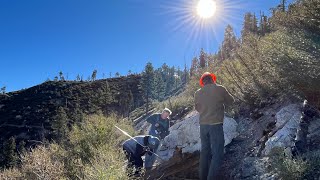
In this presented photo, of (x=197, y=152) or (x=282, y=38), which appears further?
(x=282, y=38)

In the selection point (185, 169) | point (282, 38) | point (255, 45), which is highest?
point (255, 45)

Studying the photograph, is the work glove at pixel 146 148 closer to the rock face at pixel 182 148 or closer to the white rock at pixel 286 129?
the rock face at pixel 182 148

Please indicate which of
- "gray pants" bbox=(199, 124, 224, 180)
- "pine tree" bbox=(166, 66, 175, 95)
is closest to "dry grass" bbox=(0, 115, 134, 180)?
"gray pants" bbox=(199, 124, 224, 180)

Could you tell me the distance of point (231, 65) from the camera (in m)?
13.7

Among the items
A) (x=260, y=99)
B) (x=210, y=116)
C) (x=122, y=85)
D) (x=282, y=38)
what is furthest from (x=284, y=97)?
(x=122, y=85)

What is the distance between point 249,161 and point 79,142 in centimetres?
736

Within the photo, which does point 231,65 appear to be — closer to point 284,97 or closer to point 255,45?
point 255,45

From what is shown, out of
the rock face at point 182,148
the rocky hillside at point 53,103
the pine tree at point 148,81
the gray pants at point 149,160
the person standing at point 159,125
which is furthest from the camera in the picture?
the pine tree at point 148,81

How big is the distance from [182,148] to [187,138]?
0.36 metres

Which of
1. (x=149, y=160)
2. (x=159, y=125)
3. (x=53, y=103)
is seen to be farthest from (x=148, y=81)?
Answer: (x=149, y=160)

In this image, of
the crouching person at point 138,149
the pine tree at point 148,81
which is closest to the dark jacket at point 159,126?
the crouching person at point 138,149

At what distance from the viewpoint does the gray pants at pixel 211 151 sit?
5984mm

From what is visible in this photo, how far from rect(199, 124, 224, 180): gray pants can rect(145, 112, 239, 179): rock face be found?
3.78 feet

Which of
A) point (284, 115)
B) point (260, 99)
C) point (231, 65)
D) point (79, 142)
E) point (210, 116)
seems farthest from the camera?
point (231, 65)
